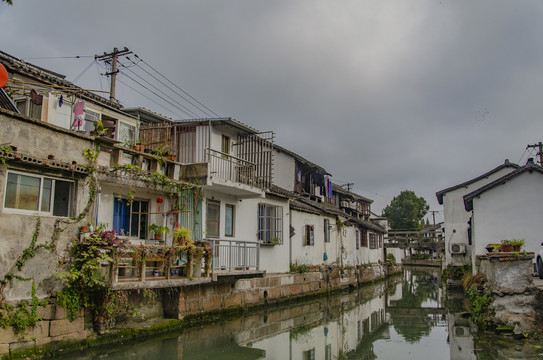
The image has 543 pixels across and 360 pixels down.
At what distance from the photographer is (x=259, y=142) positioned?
17922mm

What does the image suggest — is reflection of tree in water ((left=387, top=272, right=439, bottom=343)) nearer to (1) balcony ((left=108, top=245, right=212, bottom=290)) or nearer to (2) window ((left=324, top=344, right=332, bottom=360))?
(2) window ((left=324, top=344, right=332, bottom=360))

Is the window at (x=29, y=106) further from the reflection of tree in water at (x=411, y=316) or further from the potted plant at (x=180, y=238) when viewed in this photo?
the reflection of tree in water at (x=411, y=316)

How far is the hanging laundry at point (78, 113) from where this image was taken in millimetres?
12250

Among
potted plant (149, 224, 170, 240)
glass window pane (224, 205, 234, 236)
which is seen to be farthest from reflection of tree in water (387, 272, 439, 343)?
potted plant (149, 224, 170, 240)

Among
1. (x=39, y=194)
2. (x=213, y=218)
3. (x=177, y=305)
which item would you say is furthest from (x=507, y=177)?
(x=39, y=194)

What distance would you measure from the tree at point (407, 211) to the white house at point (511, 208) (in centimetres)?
4474

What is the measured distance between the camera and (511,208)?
16.9 meters

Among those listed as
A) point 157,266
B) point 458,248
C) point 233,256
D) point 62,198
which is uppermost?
point 62,198

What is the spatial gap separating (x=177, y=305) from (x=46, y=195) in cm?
501

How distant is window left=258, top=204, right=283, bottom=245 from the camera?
18.2 meters

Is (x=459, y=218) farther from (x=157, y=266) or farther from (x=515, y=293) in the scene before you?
(x=157, y=266)

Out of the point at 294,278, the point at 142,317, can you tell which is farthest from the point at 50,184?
the point at 294,278

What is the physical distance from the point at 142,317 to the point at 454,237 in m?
21.6

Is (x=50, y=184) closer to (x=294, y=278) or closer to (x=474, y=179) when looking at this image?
(x=294, y=278)
